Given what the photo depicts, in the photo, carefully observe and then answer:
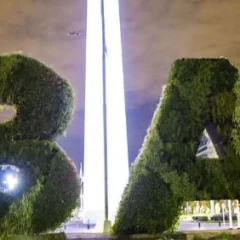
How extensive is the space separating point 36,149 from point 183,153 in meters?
3.64

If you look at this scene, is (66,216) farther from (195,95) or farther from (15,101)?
(195,95)

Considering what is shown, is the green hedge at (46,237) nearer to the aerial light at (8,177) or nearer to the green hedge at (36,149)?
the green hedge at (36,149)

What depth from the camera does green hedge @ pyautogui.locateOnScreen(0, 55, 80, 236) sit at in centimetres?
1326

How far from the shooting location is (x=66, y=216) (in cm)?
1343

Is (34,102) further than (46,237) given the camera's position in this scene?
Yes

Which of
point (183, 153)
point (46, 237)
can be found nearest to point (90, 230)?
point (46, 237)

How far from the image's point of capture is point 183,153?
44.3 feet

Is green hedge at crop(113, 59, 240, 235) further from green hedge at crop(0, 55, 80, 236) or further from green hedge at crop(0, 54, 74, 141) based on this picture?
green hedge at crop(0, 54, 74, 141)

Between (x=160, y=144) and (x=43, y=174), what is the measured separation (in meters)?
2.98

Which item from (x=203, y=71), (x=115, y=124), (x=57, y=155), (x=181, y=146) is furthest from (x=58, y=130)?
(x=115, y=124)

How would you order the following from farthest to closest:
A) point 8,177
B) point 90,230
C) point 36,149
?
point 90,230
point 36,149
point 8,177

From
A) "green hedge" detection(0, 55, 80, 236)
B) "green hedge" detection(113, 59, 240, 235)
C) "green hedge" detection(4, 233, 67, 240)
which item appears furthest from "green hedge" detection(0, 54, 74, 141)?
"green hedge" detection(4, 233, 67, 240)

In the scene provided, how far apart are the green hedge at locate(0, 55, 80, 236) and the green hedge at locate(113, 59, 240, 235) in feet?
5.35

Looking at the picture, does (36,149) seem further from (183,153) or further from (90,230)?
(90,230)
